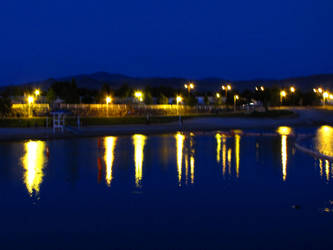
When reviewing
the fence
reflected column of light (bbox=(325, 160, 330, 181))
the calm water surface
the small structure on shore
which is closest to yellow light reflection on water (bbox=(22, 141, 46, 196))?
the calm water surface

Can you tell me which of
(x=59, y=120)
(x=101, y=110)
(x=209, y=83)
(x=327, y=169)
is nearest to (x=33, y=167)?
(x=327, y=169)

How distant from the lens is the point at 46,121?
1391 inches

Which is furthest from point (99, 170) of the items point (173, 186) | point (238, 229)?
point (238, 229)

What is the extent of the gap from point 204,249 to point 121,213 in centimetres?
226

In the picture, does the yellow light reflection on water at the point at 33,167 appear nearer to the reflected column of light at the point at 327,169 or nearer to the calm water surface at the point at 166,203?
the calm water surface at the point at 166,203

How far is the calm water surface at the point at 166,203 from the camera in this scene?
6.49m

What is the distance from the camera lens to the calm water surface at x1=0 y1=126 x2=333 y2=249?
649 centimetres

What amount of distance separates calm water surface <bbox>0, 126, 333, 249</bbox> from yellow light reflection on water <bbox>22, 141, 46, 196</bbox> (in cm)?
3

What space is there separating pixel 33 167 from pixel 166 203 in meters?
6.30

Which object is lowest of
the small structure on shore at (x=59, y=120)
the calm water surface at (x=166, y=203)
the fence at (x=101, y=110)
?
the calm water surface at (x=166, y=203)

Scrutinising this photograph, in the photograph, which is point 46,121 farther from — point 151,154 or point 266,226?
point 266,226

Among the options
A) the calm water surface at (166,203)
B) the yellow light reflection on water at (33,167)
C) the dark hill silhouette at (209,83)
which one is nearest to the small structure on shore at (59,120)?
the yellow light reflection on water at (33,167)

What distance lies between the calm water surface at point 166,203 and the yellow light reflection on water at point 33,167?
0.10ft

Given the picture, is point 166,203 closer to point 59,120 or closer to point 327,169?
point 327,169
